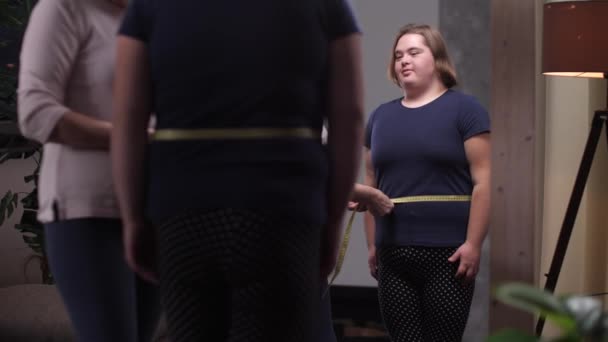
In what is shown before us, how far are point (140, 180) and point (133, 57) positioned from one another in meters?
0.16

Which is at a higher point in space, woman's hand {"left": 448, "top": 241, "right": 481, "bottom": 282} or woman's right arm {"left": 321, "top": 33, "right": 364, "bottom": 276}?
woman's right arm {"left": 321, "top": 33, "right": 364, "bottom": 276}

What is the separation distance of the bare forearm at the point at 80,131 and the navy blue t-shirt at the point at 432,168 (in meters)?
1.46

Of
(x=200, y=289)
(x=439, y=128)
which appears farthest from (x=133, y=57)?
(x=439, y=128)

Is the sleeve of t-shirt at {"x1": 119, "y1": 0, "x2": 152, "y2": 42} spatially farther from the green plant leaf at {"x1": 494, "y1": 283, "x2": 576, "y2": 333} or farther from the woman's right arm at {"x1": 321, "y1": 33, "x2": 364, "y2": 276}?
the green plant leaf at {"x1": 494, "y1": 283, "x2": 576, "y2": 333}

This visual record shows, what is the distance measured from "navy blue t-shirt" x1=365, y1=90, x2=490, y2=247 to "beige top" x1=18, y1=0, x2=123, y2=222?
1.42 metres

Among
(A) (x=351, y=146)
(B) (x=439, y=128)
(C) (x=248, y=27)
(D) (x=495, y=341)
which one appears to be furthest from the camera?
(B) (x=439, y=128)

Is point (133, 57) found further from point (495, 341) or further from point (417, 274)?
point (417, 274)

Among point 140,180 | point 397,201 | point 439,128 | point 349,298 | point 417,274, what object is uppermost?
point 140,180

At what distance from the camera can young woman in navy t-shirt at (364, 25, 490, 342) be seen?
106 inches

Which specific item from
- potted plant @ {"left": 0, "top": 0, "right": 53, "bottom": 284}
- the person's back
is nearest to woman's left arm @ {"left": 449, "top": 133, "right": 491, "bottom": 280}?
the person's back

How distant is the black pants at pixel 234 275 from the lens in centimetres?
Result: 116

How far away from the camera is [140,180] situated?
4.12ft

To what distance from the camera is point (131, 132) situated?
1.23 meters

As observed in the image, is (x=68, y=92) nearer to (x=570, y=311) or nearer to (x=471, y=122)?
(x=570, y=311)
